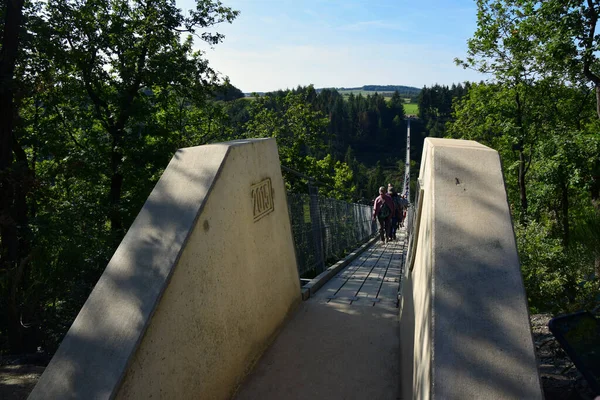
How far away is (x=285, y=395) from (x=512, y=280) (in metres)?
1.86

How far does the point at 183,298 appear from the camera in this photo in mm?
2799

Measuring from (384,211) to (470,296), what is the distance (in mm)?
11172

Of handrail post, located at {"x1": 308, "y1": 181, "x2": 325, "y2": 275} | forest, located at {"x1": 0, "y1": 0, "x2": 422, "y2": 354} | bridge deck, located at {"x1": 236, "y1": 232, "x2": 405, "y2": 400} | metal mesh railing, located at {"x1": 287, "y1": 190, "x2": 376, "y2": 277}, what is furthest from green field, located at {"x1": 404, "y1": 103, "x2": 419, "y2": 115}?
bridge deck, located at {"x1": 236, "y1": 232, "x2": 405, "y2": 400}

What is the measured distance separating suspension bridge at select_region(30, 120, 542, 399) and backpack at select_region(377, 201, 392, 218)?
8.49 meters

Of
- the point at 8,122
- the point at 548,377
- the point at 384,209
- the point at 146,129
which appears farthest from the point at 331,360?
the point at 146,129

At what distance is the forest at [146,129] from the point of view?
293 inches

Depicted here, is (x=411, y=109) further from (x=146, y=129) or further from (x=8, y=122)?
(x=8, y=122)

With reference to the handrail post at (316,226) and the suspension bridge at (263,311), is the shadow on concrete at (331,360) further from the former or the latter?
the handrail post at (316,226)

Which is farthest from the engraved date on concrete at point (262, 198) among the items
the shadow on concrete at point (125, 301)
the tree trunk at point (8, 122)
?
the tree trunk at point (8, 122)

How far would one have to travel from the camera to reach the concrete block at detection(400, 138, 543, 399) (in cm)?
Answer: 199

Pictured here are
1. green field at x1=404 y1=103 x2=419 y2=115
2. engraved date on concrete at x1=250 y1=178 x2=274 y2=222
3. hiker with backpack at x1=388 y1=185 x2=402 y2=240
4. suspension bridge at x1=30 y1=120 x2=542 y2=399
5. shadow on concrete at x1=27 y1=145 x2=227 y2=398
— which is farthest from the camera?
green field at x1=404 y1=103 x2=419 y2=115

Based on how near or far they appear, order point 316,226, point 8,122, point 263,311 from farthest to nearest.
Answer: point 8,122, point 316,226, point 263,311

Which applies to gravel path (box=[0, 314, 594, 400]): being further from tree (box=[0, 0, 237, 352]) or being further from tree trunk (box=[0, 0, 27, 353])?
tree (box=[0, 0, 237, 352])

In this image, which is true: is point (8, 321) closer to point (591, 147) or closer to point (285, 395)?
point (285, 395)
